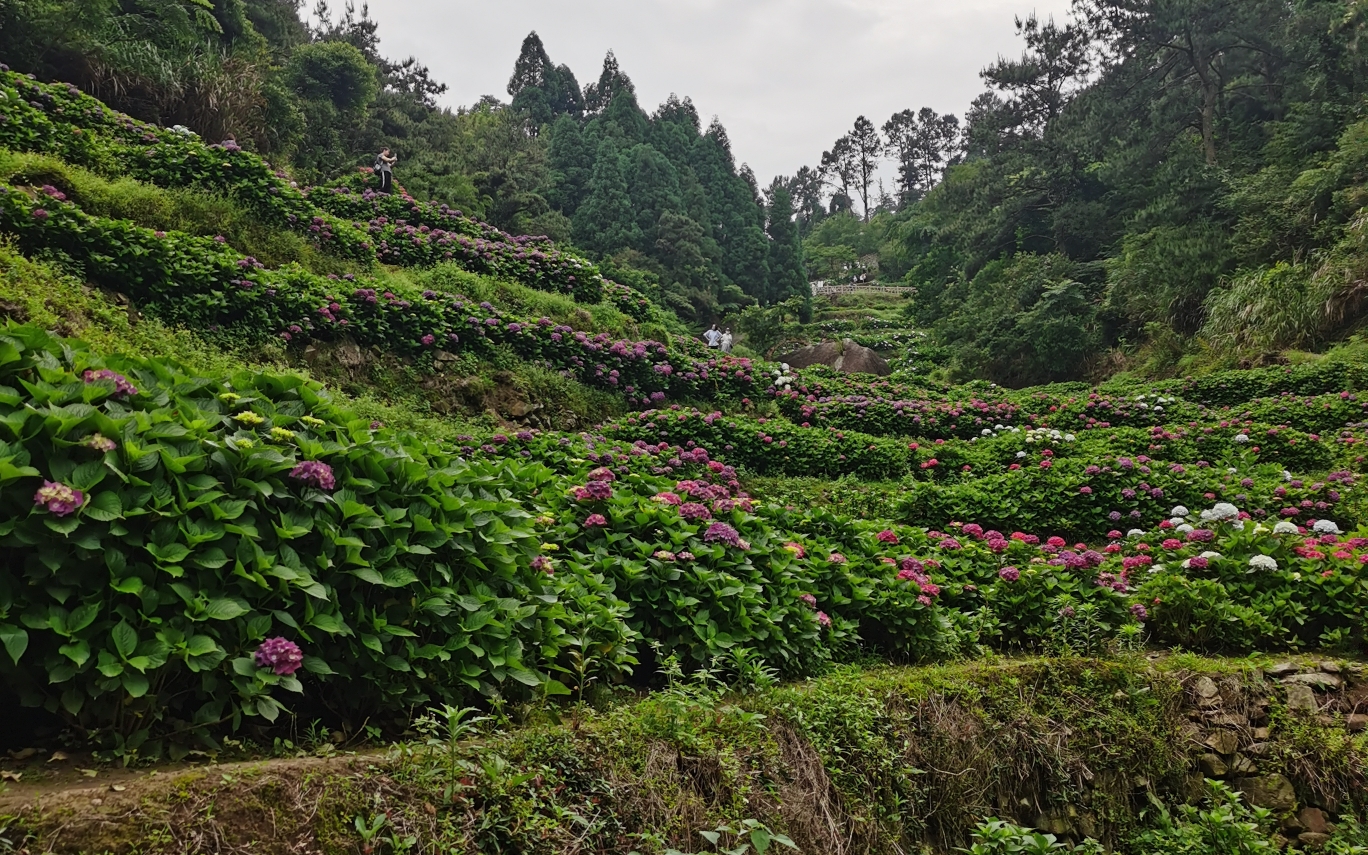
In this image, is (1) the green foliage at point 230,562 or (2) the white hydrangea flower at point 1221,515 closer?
(1) the green foliage at point 230,562

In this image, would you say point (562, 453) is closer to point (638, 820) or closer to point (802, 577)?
point (802, 577)

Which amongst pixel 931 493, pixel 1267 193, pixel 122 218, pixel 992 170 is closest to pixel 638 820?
pixel 931 493

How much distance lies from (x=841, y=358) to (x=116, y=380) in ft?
71.7

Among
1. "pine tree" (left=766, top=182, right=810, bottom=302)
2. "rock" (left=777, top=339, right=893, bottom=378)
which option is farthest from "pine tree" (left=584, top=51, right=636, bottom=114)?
"rock" (left=777, top=339, right=893, bottom=378)

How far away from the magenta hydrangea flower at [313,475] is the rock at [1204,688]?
12.8 ft

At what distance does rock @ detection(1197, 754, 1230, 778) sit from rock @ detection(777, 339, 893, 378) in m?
19.3

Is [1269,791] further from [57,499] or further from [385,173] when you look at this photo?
[385,173]

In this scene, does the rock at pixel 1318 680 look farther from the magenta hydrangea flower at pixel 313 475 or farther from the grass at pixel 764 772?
the magenta hydrangea flower at pixel 313 475

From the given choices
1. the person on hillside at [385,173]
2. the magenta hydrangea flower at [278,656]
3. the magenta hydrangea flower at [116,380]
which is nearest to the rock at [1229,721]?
the magenta hydrangea flower at [278,656]

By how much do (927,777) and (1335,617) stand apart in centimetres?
287

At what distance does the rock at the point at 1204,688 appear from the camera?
3521mm

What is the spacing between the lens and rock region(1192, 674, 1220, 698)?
3.52 meters

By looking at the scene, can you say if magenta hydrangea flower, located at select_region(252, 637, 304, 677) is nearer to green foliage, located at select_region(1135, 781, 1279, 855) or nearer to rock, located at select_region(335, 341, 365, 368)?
green foliage, located at select_region(1135, 781, 1279, 855)

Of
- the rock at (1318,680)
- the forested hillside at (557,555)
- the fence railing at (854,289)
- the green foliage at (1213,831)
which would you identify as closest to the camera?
the forested hillside at (557,555)
